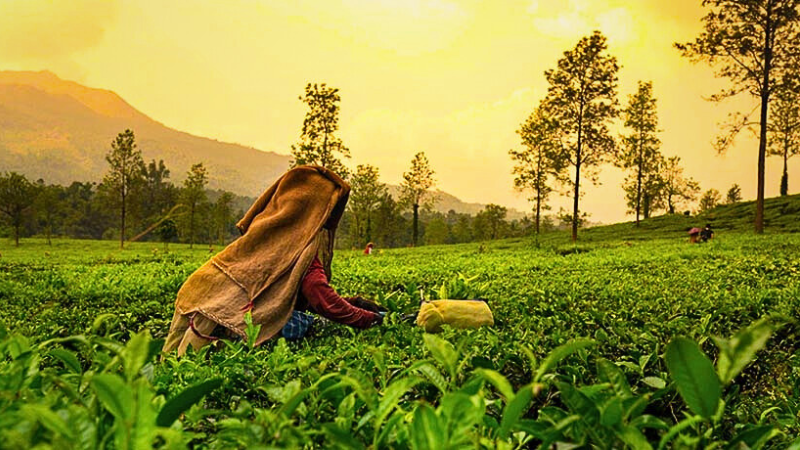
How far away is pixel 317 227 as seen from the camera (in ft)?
17.1

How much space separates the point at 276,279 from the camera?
5062mm

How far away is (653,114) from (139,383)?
48810mm

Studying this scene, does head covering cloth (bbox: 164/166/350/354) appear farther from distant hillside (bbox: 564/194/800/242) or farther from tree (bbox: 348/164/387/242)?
tree (bbox: 348/164/387/242)

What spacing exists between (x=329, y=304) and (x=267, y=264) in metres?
0.62

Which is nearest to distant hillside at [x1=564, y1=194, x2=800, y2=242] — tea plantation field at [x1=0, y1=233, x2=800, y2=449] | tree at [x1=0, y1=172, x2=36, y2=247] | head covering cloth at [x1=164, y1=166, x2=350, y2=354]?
tea plantation field at [x1=0, y1=233, x2=800, y2=449]

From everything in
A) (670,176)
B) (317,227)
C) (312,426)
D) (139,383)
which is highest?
(670,176)

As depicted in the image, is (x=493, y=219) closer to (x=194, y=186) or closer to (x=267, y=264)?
(x=194, y=186)

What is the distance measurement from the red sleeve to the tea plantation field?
0.17m

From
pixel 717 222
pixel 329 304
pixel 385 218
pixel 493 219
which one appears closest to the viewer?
pixel 329 304

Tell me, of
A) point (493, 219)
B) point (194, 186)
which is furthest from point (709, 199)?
point (194, 186)

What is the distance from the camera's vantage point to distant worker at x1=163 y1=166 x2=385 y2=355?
4.82 m

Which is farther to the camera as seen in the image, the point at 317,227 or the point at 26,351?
the point at 317,227

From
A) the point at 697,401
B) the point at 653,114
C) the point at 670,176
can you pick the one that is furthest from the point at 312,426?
the point at 670,176

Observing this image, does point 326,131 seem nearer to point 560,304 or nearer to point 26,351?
point 560,304
